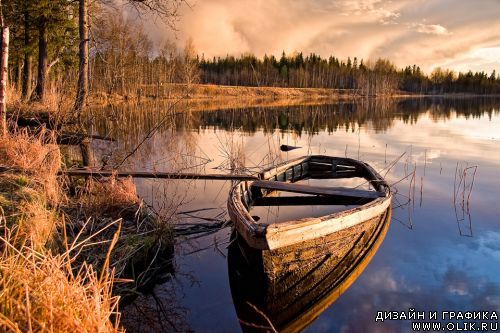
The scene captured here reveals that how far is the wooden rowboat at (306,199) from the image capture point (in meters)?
4.24

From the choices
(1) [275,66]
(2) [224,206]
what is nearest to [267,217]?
(2) [224,206]

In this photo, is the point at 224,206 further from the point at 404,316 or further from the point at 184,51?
the point at 184,51

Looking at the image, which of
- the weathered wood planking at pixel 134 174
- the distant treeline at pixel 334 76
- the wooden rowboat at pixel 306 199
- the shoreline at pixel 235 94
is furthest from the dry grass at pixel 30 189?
the distant treeline at pixel 334 76

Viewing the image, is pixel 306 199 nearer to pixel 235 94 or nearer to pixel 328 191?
pixel 328 191

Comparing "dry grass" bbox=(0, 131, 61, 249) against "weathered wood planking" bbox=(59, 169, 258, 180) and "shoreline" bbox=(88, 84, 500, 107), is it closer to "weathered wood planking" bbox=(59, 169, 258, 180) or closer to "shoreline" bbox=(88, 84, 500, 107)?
"weathered wood planking" bbox=(59, 169, 258, 180)

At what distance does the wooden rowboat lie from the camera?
4238 mm

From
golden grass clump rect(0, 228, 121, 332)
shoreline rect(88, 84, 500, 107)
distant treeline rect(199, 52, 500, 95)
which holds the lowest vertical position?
golden grass clump rect(0, 228, 121, 332)

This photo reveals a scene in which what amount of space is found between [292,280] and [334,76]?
96.8 metres

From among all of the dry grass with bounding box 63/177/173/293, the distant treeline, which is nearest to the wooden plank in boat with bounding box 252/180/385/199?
the dry grass with bounding box 63/177/173/293

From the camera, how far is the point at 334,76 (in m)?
96.5

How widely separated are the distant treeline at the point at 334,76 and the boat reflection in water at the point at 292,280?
59734 millimetres

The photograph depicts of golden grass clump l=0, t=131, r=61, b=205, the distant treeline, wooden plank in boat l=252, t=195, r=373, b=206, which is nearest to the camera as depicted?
golden grass clump l=0, t=131, r=61, b=205

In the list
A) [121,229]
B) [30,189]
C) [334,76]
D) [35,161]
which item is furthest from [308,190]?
[334,76]

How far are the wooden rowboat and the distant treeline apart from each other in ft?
179
